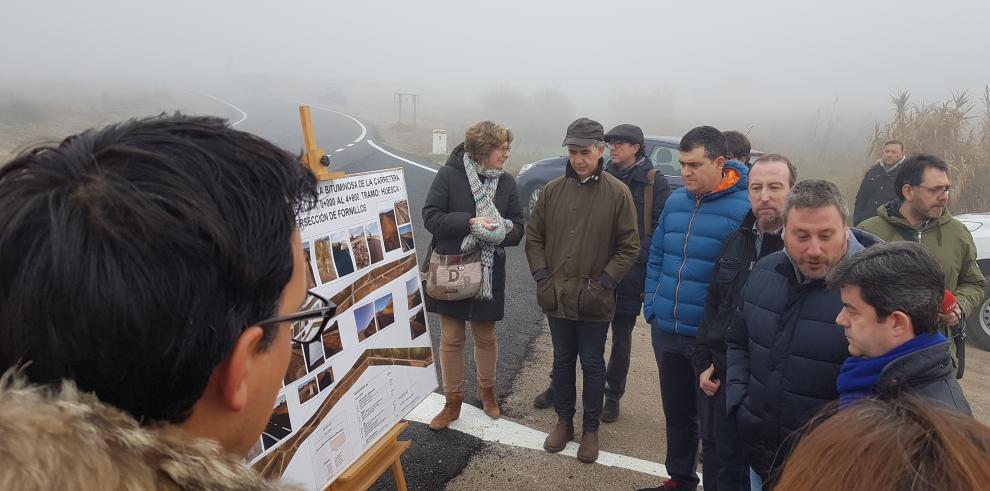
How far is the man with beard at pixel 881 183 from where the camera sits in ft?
24.3

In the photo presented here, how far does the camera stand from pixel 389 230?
2.95m

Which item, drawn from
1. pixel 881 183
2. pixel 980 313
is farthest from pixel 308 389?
pixel 881 183

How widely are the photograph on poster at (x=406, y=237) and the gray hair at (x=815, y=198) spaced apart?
68.5 inches

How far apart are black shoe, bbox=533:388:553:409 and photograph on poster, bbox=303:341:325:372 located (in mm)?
2346

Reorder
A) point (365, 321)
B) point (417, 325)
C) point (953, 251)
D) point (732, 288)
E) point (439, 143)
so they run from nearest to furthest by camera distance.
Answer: point (365, 321) < point (732, 288) < point (417, 325) < point (953, 251) < point (439, 143)

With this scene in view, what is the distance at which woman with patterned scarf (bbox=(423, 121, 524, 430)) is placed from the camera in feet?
→ 12.8

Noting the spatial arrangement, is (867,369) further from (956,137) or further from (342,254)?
(956,137)

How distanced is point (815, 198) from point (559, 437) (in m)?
2.20

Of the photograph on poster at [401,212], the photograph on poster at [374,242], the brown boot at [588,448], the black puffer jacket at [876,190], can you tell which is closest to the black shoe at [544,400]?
the brown boot at [588,448]

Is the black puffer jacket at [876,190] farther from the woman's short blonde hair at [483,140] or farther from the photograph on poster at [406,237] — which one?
the photograph on poster at [406,237]

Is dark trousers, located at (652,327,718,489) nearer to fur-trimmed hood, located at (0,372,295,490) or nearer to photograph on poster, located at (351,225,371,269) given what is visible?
photograph on poster, located at (351,225,371,269)

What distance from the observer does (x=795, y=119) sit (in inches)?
1581

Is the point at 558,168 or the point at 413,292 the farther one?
the point at 558,168

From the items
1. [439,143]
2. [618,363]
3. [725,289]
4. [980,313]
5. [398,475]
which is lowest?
[439,143]
